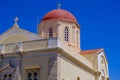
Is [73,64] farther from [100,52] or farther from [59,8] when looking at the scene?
[59,8]

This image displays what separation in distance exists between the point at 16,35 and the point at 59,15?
311 inches

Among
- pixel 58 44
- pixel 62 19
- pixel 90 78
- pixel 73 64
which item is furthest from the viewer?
pixel 62 19

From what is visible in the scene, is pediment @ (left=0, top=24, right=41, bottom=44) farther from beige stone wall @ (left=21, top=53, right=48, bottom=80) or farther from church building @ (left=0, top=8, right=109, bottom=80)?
beige stone wall @ (left=21, top=53, right=48, bottom=80)

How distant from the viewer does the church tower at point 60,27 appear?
3416cm

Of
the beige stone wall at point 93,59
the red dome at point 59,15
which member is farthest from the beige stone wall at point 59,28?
the beige stone wall at point 93,59

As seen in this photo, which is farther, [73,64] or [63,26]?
[63,26]

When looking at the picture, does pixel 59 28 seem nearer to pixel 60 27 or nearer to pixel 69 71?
pixel 60 27

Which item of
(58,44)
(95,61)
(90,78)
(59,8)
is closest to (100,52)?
(95,61)

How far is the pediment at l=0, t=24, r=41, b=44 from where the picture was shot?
28141mm

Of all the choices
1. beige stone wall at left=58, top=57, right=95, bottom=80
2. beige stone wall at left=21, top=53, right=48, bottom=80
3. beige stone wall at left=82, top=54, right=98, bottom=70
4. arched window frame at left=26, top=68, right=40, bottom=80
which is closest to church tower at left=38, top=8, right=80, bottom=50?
beige stone wall at left=82, top=54, right=98, bottom=70

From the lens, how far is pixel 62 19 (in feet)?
114

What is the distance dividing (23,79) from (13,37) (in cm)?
498

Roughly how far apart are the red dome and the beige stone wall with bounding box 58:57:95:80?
7.28 m

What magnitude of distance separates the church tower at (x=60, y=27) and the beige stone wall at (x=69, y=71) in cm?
461
